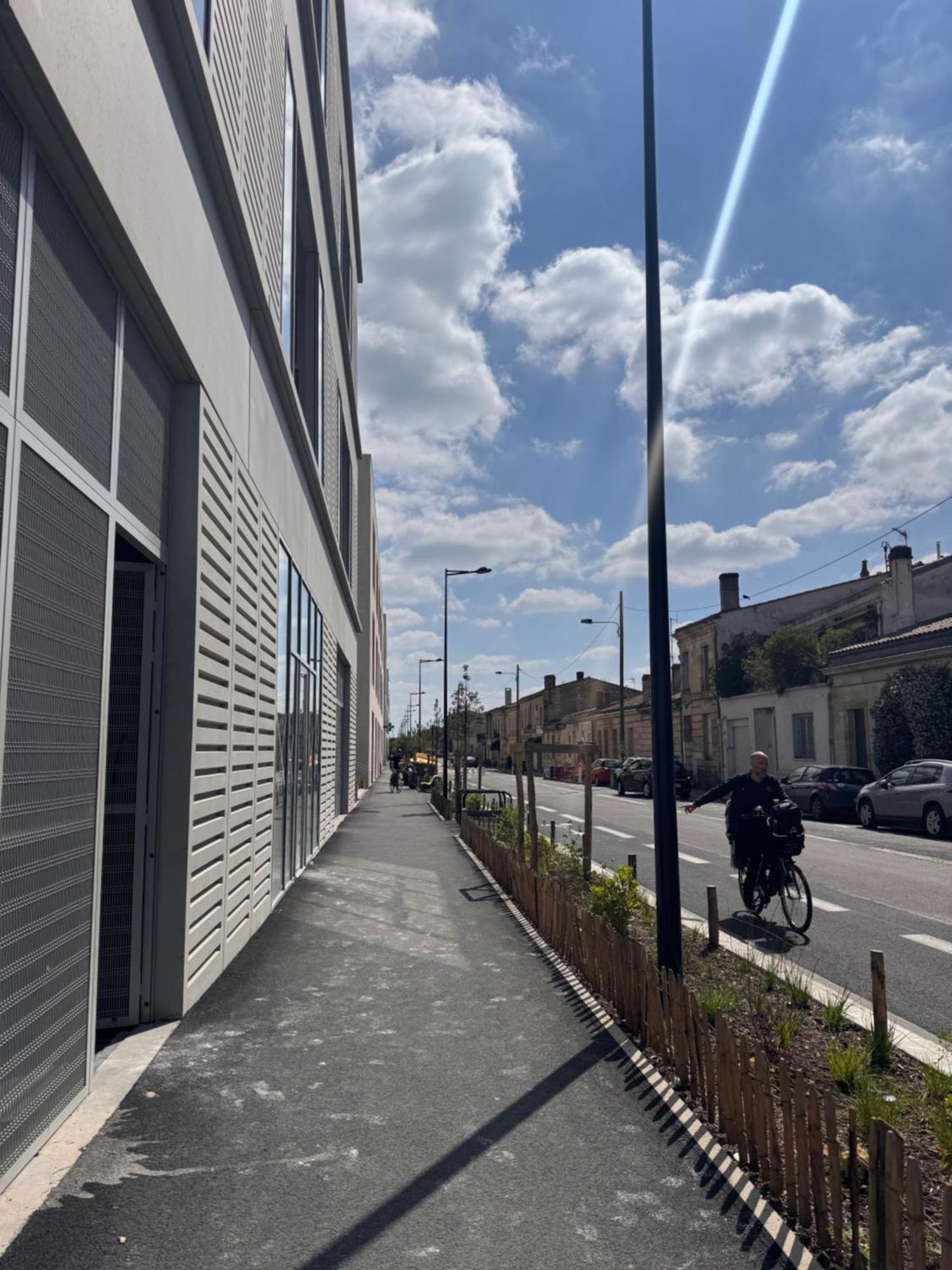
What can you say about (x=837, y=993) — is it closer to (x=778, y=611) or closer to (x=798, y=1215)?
(x=798, y=1215)

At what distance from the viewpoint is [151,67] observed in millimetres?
4965

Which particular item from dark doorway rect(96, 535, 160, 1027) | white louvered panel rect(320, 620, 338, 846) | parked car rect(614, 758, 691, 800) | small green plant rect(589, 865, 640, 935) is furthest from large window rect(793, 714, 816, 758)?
dark doorway rect(96, 535, 160, 1027)

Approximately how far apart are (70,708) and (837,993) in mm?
5414

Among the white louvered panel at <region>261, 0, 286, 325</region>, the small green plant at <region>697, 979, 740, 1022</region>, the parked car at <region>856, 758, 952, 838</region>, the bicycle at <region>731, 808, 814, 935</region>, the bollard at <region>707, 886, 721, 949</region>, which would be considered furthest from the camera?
the parked car at <region>856, 758, 952, 838</region>

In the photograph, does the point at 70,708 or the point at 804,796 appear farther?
the point at 804,796

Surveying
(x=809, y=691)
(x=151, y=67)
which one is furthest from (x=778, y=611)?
(x=151, y=67)

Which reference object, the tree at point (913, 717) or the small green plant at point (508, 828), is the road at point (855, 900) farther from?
the tree at point (913, 717)

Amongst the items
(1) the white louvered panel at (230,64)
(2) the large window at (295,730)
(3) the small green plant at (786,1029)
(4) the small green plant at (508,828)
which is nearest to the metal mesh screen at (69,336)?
(1) the white louvered panel at (230,64)

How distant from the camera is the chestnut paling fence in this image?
280 centimetres

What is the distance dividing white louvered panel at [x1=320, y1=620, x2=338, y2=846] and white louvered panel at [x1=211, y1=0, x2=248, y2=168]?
9.82 meters

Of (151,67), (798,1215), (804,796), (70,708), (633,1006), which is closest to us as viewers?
(798,1215)

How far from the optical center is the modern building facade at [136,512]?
139 inches

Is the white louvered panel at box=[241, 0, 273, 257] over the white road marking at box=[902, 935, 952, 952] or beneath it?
over

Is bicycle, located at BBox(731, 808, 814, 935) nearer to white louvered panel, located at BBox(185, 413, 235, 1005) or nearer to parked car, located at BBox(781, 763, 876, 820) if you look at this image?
white louvered panel, located at BBox(185, 413, 235, 1005)
